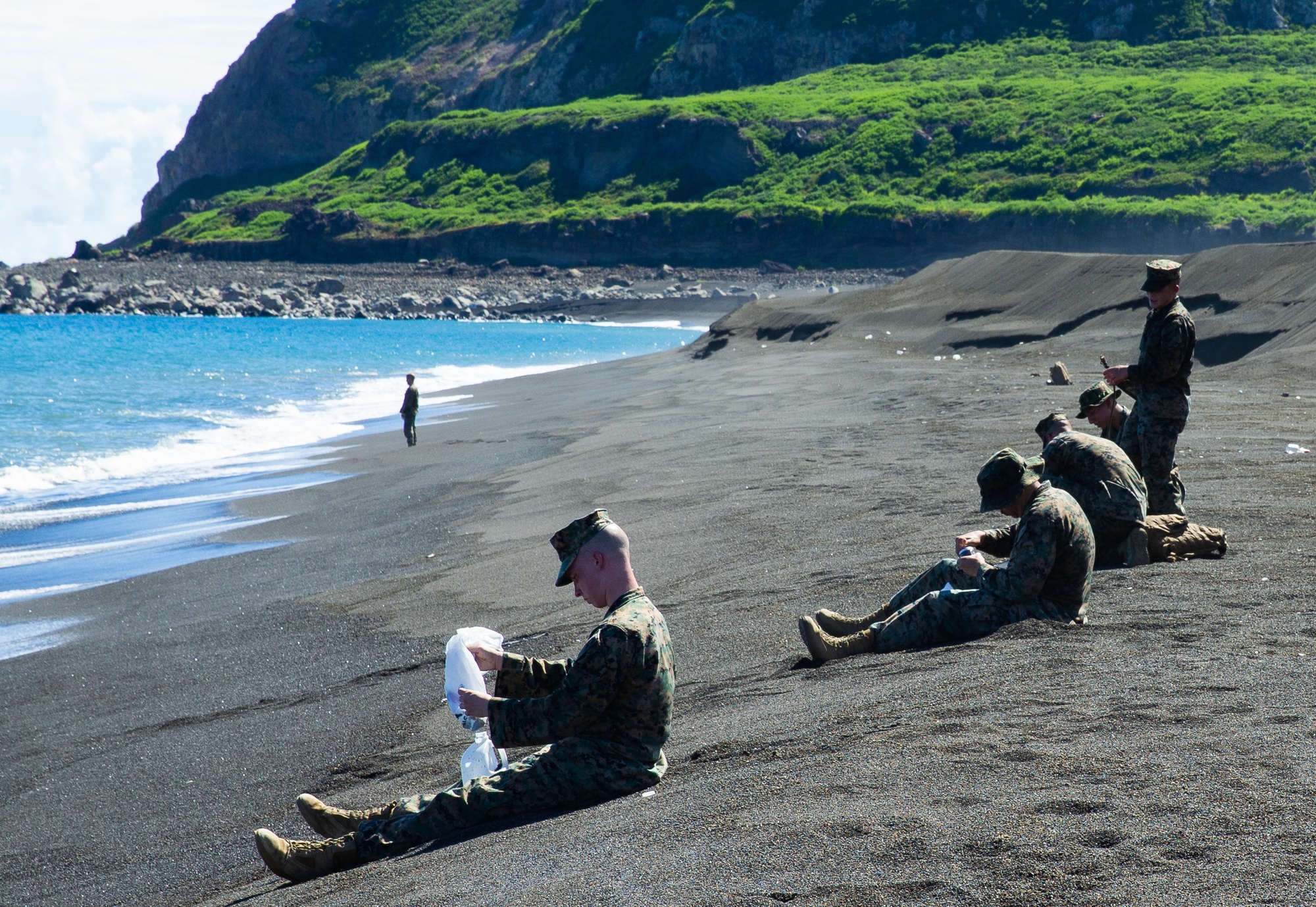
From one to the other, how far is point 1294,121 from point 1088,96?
19.6 meters

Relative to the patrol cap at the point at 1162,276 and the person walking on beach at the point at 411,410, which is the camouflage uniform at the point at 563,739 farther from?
the person walking on beach at the point at 411,410

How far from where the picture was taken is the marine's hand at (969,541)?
664 centimetres

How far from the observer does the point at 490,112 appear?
12950cm

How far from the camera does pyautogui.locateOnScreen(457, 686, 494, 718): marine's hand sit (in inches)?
189

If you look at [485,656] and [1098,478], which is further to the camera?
[1098,478]

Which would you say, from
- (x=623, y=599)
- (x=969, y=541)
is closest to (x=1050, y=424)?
(x=969, y=541)

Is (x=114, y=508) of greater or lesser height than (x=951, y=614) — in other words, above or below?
A: below

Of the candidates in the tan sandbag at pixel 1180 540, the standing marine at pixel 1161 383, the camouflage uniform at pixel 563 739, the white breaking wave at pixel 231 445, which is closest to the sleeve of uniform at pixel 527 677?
the camouflage uniform at pixel 563 739

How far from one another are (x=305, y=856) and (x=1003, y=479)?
3.82 metres

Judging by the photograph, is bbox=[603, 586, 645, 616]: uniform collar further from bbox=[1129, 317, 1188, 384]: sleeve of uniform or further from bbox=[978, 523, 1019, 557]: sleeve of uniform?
bbox=[1129, 317, 1188, 384]: sleeve of uniform

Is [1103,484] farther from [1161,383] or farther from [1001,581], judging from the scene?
[1161,383]

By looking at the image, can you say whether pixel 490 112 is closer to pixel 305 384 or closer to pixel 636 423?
pixel 305 384

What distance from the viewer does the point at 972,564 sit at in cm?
653

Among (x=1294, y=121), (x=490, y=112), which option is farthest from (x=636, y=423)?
(x=490, y=112)
